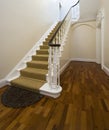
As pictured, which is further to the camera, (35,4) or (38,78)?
(35,4)

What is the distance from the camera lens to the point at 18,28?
3482 millimetres

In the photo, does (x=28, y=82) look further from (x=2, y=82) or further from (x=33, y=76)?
(x=2, y=82)

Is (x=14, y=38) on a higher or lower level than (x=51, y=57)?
higher

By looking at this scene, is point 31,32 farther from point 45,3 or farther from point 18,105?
point 18,105

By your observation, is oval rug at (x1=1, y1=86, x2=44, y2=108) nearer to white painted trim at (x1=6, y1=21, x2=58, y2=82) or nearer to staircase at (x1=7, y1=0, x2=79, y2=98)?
staircase at (x1=7, y1=0, x2=79, y2=98)

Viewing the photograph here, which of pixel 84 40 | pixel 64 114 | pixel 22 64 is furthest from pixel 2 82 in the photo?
pixel 84 40

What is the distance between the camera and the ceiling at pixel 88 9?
5.83 m

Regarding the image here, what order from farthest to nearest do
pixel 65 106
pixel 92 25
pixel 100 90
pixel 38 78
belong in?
1. pixel 92 25
2. pixel 38 78
3. pixel 100 90
4. pixel 65 106

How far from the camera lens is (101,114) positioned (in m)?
1.85

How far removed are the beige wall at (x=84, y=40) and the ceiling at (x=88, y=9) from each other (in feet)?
1.02

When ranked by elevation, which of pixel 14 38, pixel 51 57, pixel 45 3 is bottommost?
pixel 51 57

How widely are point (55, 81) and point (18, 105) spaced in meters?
0.85

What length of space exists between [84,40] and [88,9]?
5.23 feet

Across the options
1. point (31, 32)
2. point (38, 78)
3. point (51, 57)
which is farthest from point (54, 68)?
point (31, 32)
